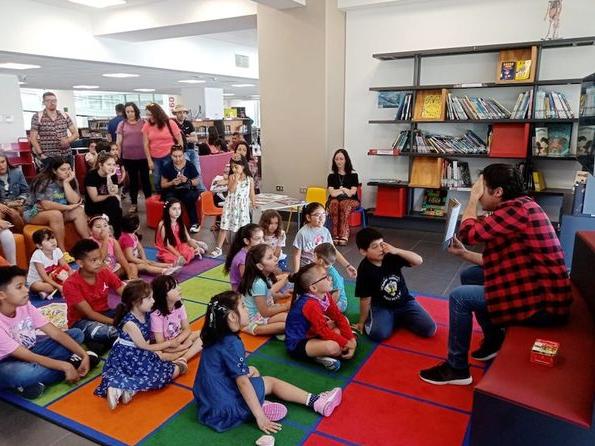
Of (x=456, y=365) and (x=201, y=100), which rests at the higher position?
(x=201, y=100)

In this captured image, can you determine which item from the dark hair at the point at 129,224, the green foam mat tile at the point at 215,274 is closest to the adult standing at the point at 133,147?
the dark hair at the point at 129,224

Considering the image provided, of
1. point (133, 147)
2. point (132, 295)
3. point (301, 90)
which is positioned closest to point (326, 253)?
point (132, 295)

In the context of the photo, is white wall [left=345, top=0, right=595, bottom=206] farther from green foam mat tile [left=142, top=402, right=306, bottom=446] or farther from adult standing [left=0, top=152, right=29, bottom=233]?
green foam mat tile [left=142, top=402, right=306, bottom=446]

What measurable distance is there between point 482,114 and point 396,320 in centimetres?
327

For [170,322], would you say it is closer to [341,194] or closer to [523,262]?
[523,262]

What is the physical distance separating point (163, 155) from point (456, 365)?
197 inches

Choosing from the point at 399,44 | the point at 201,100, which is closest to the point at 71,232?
the point at 399,44

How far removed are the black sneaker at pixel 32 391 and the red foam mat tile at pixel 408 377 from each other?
1.82 metres

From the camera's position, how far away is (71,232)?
17.3 feet

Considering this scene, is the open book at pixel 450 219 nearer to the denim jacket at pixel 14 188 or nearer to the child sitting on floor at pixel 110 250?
the child sitting on floor at pixel 110 250

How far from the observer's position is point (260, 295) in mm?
3396

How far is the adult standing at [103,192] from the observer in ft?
17.8

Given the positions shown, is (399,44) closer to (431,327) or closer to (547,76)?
(547,76)

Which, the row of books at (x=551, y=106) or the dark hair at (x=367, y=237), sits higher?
the row of books at (x=551, y=106)
